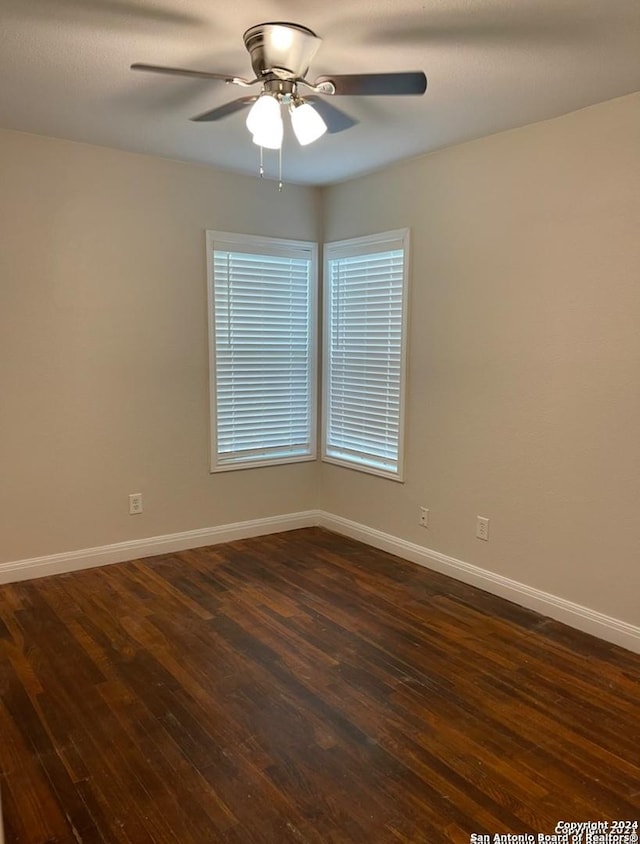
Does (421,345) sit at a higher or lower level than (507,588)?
higher

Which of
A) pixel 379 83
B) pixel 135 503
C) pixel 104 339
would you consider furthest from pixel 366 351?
pixel 379 83

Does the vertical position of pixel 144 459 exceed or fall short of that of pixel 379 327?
it falls short

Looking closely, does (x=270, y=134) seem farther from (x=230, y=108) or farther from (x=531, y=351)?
(x=531, y=351)

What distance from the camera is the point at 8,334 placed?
11.4 feet

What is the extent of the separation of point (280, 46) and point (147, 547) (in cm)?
309

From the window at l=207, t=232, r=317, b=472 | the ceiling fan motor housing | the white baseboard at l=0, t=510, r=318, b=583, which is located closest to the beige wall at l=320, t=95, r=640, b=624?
the window at l=207, t=232, r=317, b=472

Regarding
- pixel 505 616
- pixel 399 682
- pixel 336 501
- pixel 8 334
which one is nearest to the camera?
pixel 399 682

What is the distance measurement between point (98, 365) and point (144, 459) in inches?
26.7

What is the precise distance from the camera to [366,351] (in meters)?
4.33

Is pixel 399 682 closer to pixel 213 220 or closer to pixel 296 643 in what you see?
pixel 296 643

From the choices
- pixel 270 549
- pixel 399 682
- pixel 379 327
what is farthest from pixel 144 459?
pixel 399 682

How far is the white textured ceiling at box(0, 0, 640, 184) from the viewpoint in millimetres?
2039

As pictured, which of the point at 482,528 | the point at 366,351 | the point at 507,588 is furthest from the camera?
the point at 366,351

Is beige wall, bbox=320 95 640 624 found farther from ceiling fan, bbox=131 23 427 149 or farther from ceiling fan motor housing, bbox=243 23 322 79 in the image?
ceiling fan motor housing, bbox=243 23 322 79
